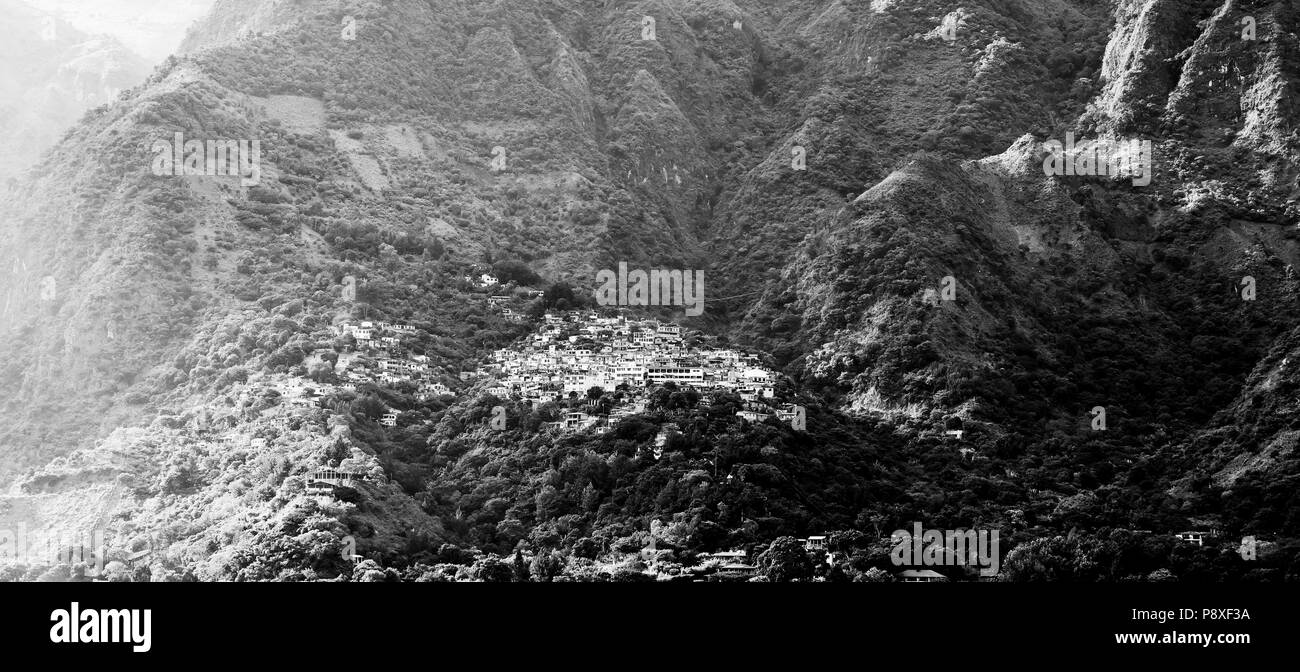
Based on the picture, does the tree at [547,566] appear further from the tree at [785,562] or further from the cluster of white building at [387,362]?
the cluster of white building at [387,362]

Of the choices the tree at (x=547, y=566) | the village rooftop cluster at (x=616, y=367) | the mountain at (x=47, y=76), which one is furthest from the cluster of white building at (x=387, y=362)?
the mountain at (x=47, y=76)

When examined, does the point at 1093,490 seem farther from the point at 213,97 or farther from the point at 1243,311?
the point at 213,97

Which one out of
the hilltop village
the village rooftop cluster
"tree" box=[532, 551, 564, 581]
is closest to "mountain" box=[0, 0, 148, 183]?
the hilltop village

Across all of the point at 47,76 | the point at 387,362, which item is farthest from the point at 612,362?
the point at 47,76

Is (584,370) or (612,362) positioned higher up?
(612,362)

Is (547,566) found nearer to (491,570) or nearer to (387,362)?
(491,570)
